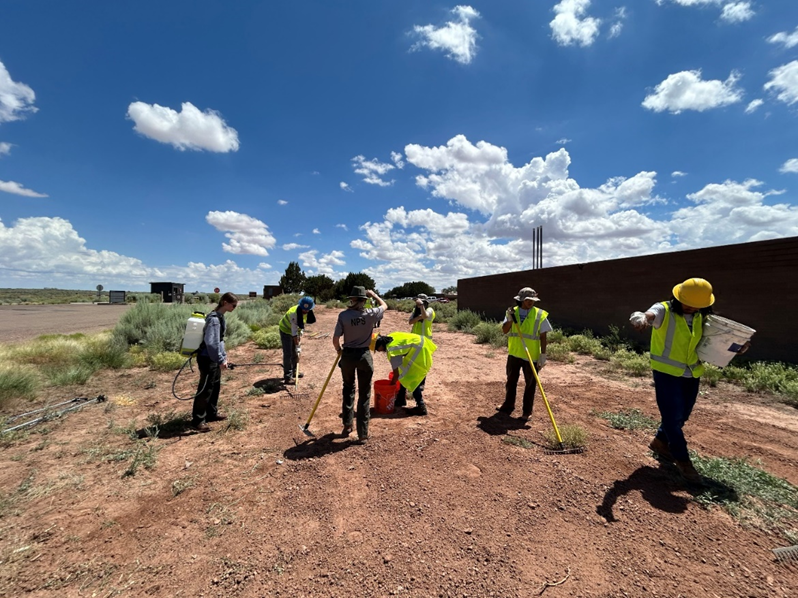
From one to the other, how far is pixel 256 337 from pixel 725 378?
13507 mm

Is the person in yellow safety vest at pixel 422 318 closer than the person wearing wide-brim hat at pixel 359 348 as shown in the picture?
No

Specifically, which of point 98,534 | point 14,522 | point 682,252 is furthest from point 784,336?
point 14,522

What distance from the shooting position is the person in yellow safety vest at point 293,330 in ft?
21.9

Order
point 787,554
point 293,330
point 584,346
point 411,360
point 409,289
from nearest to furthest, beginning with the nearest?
point 787,554 → point 411,360 → point 293,330 → point 584,346 → point 409,289

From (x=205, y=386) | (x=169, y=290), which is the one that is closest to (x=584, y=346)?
(x=205, y=386)

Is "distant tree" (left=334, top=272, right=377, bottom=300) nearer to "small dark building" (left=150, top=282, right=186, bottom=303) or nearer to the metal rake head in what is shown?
"small dark building" (left=150, top=282, right=186, bottom=303)

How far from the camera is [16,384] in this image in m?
5.82

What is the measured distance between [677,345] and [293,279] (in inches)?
1889

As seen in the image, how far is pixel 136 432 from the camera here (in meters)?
4.78

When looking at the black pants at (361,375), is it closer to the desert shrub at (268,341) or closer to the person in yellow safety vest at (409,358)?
the person in yellow safety vest at (409,358)

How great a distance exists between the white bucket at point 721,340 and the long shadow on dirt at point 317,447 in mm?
3917

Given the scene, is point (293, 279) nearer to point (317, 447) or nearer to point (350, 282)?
point (350, 282)

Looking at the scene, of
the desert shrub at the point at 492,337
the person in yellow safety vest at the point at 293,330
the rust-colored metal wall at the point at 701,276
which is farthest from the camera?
the desert shrub at the point at 492,337

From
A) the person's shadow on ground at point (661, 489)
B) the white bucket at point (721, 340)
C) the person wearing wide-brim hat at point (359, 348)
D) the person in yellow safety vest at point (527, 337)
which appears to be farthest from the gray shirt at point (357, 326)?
the white bucket at point (721, 340)
